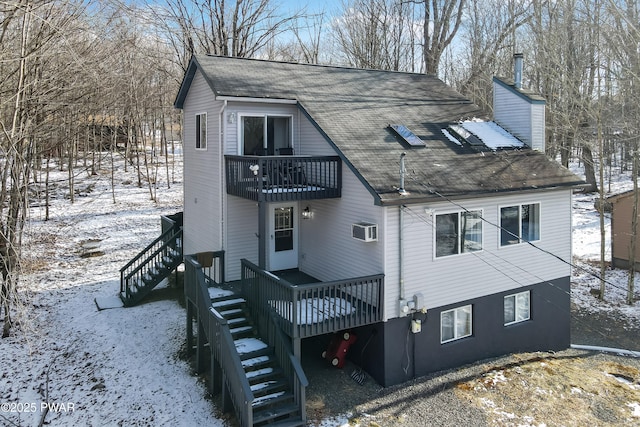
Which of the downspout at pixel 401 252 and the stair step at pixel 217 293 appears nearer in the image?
the downspout at pixel 401 252

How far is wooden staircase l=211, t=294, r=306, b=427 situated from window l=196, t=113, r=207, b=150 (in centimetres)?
529

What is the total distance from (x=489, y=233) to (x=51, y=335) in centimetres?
1242

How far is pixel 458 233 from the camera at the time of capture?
38.2 ft

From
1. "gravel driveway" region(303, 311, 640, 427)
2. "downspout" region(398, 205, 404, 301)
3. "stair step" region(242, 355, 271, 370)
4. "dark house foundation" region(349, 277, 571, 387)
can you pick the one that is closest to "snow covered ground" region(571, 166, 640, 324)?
"dark house foundation" region(349, 277, 571, 387)

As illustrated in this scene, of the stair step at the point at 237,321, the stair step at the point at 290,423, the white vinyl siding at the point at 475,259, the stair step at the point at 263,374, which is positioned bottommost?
the stair step at the point at 290,423

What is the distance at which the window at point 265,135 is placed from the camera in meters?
13.3

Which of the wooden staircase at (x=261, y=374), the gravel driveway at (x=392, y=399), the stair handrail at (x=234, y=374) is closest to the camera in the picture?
the stair handrail at (x=234, y=374)

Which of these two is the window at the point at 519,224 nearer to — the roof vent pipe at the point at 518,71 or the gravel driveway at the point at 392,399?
the gravel driveway at the point at 392,399

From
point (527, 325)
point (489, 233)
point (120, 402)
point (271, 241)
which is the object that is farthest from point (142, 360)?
point (527, 325)

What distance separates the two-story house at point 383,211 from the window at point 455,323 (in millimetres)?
36

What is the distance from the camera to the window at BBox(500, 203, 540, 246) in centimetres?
1247

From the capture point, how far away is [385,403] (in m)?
10.1

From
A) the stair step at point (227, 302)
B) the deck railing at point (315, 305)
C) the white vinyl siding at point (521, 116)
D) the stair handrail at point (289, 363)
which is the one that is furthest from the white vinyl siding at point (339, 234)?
the white vinyl siding at point (521, 116)

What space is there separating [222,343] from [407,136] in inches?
286
